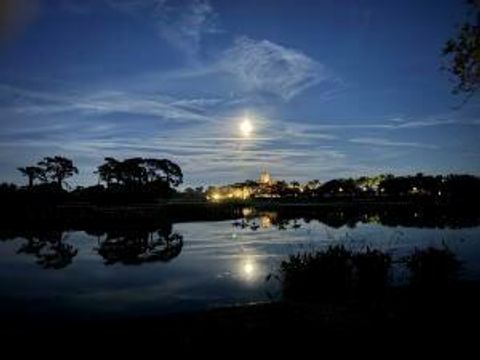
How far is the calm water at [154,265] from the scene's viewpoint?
69.5ft

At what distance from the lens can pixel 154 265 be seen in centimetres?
3105

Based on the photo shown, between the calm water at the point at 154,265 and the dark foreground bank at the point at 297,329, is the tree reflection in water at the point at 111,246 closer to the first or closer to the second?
the calm water at the point at 154,265

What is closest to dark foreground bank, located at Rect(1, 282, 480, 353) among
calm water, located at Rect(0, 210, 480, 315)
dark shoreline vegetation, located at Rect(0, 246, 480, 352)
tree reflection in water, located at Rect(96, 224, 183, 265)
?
dark shoreline vegetation, located at Rect(0, 246, 480, 352)

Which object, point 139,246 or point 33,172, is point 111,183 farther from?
point 139,246

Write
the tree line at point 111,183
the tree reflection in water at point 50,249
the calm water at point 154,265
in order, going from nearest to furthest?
the calm water at point 154,265
the tree reflection in water at point 50,249
the tree line at point 111,183

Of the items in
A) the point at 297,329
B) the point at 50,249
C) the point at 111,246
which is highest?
the point at 111,246

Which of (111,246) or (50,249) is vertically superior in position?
(111,246)

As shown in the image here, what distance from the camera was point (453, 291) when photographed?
55.0 feet

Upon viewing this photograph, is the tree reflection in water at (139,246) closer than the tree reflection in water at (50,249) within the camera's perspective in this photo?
No

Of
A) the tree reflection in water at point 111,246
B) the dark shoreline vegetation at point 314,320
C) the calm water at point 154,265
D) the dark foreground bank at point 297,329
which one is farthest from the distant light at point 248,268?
the dark foreground bank at point 297,329

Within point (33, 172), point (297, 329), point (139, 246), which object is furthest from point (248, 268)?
point (33, 172)

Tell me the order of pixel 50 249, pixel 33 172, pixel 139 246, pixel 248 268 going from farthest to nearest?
pixel 33 172 → pixel 139 246 → pixel 50 249 → pixel 248 268

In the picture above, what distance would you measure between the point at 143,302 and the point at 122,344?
8.84 meters

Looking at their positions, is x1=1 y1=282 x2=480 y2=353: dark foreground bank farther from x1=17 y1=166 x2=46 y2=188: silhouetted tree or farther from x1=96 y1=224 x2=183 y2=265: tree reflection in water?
x1=17 y1=166 x2=46 y2=188: silhouetted tree
